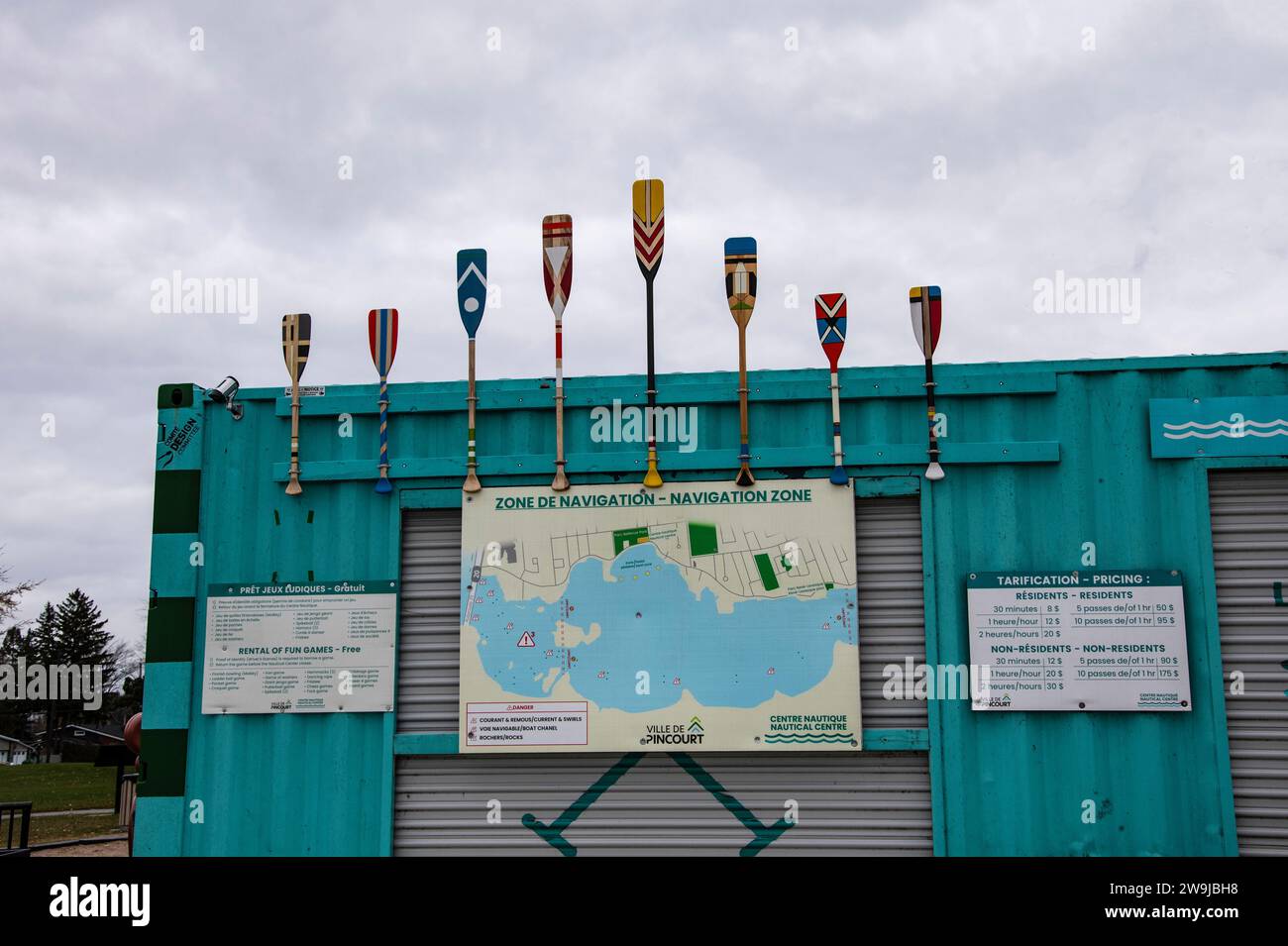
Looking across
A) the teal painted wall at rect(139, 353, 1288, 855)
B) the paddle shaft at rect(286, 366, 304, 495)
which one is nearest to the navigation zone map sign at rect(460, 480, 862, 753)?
the teal painted wall at rect(139, 353, 1288, 855)

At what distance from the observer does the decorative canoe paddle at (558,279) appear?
9211mm

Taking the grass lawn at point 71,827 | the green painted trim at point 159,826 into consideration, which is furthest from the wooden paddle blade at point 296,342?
the grass lawn at point 71,827

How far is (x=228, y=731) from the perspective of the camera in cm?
926

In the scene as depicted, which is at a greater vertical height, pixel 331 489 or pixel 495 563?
pixel 331 489

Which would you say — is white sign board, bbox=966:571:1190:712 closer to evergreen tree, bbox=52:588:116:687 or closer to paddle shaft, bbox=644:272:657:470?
paddle shaft, bbox=644:272:657:470

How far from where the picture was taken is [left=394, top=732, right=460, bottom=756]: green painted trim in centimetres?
902

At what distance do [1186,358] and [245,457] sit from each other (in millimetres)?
8286

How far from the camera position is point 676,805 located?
8.80 m

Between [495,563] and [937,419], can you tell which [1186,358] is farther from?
[495,563]

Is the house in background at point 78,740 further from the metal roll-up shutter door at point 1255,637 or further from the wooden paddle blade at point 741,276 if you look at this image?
the metal roll-up shutter door at point 1255,637

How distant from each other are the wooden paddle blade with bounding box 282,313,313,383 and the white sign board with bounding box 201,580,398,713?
1.99 metres

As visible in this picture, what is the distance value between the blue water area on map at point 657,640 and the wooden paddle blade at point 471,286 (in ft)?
7.96
